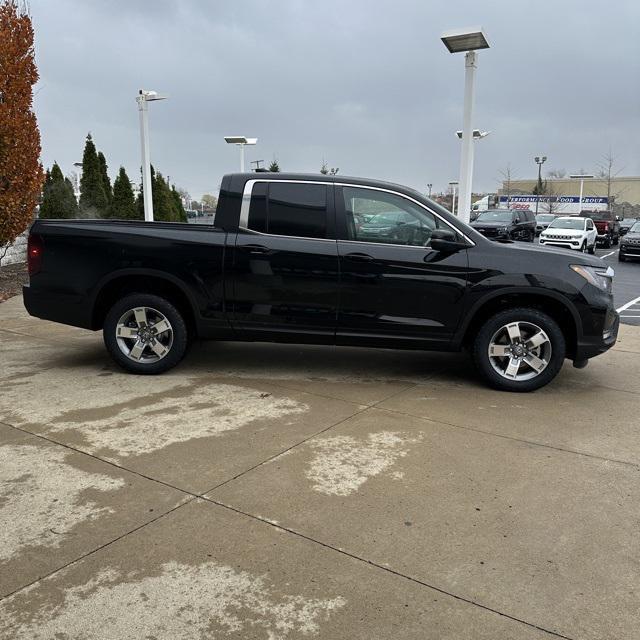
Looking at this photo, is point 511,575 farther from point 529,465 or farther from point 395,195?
point 395,195

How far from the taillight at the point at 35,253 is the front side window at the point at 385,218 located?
9.65ft

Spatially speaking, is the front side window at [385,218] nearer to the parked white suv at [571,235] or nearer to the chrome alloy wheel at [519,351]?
the chrome alloy wheel at [519,351]

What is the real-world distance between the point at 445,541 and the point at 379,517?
380mm

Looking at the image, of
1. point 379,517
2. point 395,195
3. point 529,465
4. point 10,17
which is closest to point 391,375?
point 395,195

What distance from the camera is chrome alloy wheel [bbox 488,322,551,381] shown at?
5.53 m

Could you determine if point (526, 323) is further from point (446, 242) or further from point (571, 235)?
point (571, 235)

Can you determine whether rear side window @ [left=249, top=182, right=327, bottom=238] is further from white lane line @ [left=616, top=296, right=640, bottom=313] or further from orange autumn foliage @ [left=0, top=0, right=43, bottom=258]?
white lane line @ [left=616, top=296, right=640, bottom=313]

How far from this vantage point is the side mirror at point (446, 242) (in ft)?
17.7

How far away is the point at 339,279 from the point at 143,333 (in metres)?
1.95

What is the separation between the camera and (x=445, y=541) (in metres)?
3.06

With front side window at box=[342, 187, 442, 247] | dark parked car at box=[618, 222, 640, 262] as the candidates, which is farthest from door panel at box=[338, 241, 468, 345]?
dark parked car at box=[618, 222, 640, 262]

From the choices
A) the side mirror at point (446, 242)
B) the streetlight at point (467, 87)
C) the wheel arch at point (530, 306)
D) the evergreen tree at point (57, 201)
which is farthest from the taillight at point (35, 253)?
the evergreen tree at point (57, 201)

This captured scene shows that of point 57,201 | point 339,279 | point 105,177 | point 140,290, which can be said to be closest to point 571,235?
point 105,177

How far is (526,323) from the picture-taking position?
5516 mm
